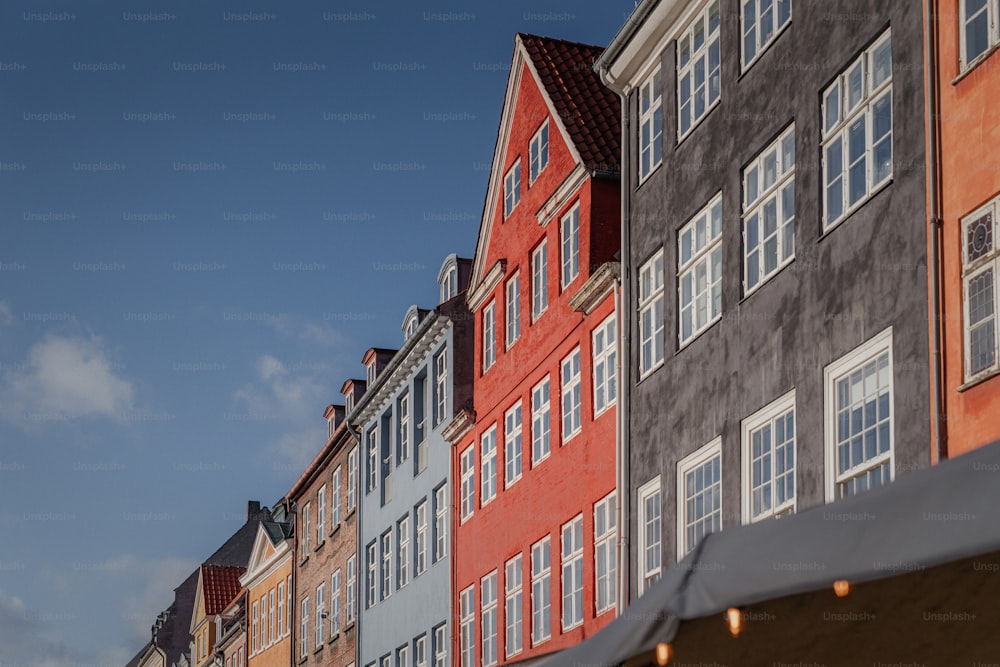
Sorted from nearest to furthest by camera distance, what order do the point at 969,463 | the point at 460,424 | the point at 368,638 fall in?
the point at 969,463
the point at 460,424
the point at 368,638

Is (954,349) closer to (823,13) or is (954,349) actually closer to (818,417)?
(818,417)

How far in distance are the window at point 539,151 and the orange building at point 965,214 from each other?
13.6 meters

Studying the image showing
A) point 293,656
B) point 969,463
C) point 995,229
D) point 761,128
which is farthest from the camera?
point 293,656

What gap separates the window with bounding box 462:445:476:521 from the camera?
32375mm

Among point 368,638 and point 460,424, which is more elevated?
point 460,424

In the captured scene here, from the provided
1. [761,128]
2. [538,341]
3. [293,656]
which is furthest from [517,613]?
[293,656]

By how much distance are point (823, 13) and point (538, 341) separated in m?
11.7

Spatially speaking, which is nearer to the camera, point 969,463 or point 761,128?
point 969,463

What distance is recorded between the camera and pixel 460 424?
3300cm

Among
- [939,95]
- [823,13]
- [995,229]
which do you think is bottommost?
[995,229]

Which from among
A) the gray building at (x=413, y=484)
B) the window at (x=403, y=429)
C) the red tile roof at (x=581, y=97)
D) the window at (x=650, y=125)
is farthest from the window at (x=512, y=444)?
the window at (x=403, y=429)

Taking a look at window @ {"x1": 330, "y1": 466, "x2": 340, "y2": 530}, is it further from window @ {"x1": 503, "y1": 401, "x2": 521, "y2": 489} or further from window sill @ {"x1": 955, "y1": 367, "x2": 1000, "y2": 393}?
→ window sill @ {"x1": 955, "y1": 367, "x2": 1000, "y2": 393}

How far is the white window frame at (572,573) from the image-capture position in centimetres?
2511

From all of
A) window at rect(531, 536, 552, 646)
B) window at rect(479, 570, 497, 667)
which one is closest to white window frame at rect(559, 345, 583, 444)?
window at rect(531, 536, 552, 646)
